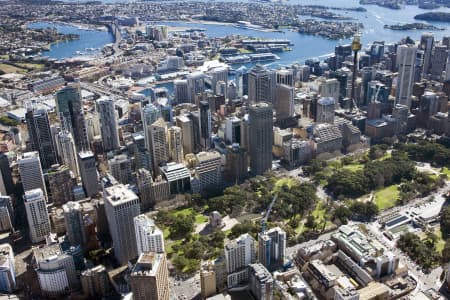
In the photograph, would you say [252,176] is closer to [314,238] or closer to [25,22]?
[314,238]

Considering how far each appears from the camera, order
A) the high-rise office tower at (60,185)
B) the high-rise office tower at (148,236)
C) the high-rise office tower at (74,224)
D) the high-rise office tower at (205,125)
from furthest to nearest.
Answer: the high-rise office tower at (205,125) → the high-rise office tower at (60,185) → the high-rise office tower at (74,224) → the high-rise office tower at (148,236)

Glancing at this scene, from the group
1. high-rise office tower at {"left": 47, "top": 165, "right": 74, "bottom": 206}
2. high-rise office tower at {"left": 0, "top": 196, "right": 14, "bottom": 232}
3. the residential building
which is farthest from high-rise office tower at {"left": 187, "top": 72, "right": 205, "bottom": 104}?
the residential building

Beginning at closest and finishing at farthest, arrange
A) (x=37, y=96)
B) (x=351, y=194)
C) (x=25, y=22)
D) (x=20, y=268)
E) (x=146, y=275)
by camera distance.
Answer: (x=146, y=275), (x=20, y=268), (x=351, y=194), (x=37, y=96), (x=25, y=22)

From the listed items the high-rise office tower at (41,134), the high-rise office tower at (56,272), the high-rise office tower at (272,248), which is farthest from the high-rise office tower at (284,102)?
the high-rise office tower at (56,272)

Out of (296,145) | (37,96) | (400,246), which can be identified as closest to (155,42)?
(37,96)

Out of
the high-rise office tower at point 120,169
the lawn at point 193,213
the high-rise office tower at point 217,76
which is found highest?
the high-rise office tower at point 217,76

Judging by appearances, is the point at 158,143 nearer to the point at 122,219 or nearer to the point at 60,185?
the point at 60,185

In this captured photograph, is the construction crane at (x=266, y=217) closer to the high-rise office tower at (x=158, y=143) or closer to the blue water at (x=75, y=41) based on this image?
the high-rise office tower at (x=158, y=143)
